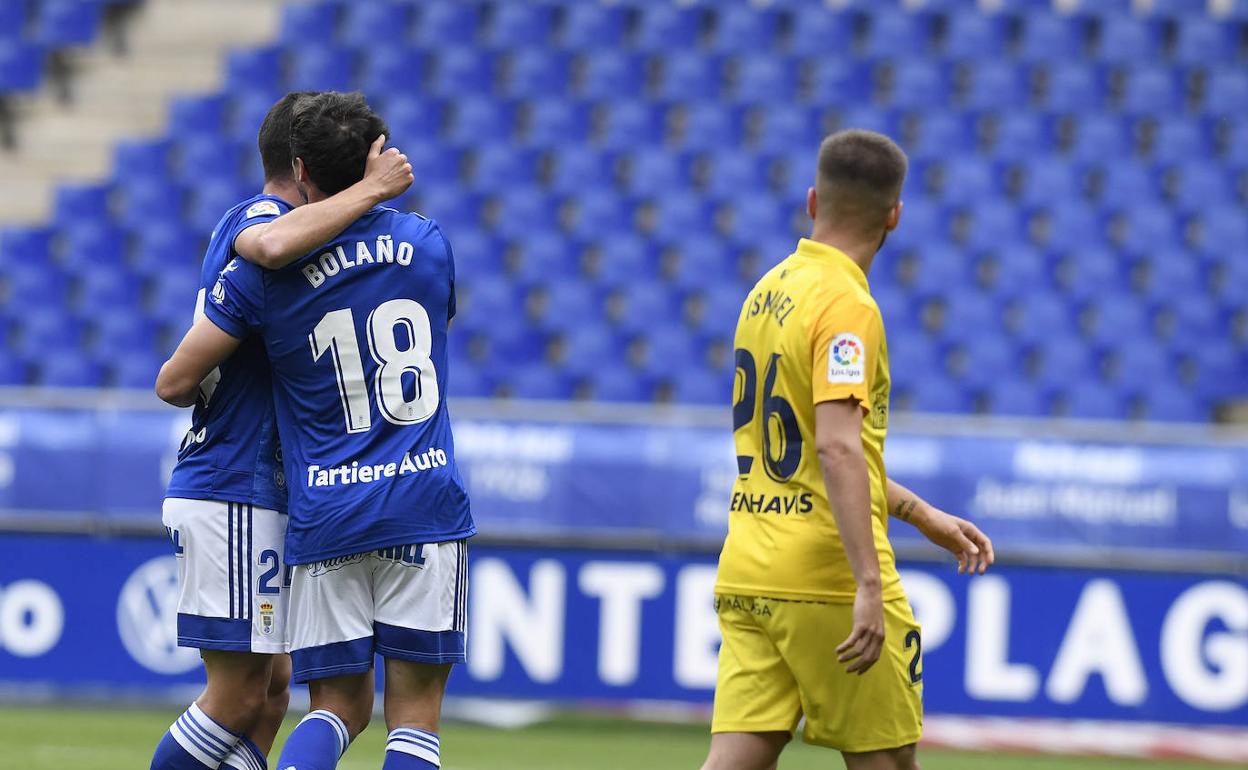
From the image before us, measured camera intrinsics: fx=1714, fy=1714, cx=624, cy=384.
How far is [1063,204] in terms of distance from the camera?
1141 centimetres

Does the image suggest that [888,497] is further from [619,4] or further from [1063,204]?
[619,4]

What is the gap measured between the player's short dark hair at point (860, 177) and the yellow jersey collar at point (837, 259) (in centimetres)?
7

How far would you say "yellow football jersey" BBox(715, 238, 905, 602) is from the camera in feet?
11.7

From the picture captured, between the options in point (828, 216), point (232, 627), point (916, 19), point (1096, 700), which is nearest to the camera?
point (828, 216)

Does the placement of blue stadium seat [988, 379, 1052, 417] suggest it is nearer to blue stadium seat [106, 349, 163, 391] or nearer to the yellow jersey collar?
blue stadium seat [106, 349, 163, 391]

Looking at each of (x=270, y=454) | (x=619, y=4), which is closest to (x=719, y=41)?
(x=619, y=4)

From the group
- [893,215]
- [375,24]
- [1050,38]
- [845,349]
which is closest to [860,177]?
[893,215]

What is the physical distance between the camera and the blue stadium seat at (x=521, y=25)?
1248cm

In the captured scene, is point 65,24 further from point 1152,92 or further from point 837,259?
point 837,259

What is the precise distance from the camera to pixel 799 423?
366cm

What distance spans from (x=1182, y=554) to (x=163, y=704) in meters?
4.86

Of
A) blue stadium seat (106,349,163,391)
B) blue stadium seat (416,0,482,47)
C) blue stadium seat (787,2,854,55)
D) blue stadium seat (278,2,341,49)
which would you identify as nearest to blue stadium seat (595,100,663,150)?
blue stadium seat (787,2,854,55)

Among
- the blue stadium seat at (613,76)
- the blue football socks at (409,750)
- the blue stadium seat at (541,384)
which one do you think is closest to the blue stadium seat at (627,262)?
the blue stadium seat at (541,384)

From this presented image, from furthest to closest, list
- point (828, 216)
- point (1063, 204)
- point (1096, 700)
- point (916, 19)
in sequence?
1. point (916, 19)
2. point (1063, 204)
3. point (1096, 700)
4. point (828, 216)
